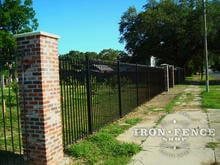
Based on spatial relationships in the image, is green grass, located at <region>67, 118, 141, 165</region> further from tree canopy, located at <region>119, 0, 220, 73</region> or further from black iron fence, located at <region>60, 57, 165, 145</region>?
tree canopy, located at <region>119, 0, 220, 73</region>

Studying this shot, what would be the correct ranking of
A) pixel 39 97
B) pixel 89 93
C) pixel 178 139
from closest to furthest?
pixel 39 97
pixel 178 139
pixel 89 93

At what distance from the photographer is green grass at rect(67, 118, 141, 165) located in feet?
14.9

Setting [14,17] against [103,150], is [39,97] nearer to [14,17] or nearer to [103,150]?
[103,150]

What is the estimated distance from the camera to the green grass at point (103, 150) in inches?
179

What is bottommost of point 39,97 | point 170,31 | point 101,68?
point 39,97

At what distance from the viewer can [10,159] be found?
15.1ft

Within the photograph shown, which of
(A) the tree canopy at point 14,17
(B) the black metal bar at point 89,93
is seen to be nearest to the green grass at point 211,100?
(B) the black metal bar at point 89,93

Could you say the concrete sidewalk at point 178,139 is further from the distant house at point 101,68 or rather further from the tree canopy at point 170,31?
the tree canopy at point 170,31

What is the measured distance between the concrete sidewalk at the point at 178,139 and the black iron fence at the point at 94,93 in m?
0.98

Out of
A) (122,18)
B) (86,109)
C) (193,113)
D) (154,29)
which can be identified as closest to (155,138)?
(86,109)

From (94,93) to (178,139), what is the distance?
2.73 metres

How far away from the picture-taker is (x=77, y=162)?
446cm

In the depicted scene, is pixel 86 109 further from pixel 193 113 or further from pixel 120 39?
pixel 120 39

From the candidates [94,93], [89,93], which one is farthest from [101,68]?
[89,93]
